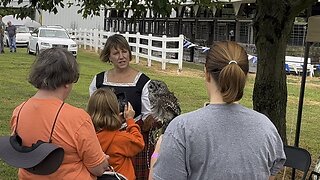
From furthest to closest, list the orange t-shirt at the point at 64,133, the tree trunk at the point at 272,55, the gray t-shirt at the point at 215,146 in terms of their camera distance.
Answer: the tree trunk at the point at 272,55 < the orange t-shirt at the point at 64,133 < the gray t-shirt at the point at 215,146

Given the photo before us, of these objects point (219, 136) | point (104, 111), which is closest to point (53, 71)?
point (104, 111)

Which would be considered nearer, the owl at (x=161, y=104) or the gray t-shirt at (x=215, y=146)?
the gray t-shirt at (x=215, y=146)

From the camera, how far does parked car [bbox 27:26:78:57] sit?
25.9m

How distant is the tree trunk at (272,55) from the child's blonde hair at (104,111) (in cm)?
333

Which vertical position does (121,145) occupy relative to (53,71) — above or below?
below

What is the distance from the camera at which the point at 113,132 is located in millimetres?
3631

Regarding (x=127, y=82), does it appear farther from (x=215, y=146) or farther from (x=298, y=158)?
(x=215, y=146)

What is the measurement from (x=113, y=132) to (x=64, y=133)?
2.64 ft

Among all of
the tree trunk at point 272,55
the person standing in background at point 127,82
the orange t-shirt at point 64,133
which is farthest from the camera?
the tree trunk at point 272,55

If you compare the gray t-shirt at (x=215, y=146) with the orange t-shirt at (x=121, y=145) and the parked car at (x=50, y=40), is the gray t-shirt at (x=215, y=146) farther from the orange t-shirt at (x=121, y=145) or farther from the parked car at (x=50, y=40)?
the parked car at (x=50, y=40)

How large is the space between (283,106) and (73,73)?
438 centimetres

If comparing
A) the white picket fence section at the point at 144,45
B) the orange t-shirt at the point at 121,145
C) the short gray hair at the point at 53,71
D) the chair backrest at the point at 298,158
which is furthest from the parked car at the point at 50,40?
the short gray hair at the point at 53,71

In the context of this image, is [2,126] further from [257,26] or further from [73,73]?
[73,73]

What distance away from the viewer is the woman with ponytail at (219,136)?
227 centimetres
